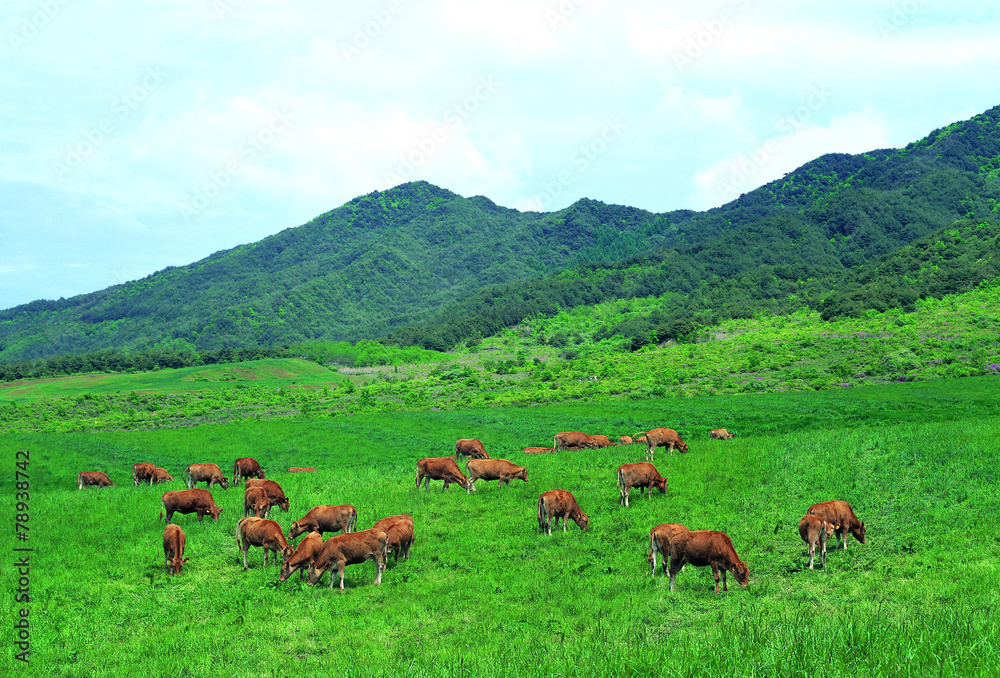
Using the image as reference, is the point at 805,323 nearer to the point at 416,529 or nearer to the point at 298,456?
the point at 298,456

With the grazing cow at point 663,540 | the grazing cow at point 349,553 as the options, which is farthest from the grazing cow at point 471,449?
the grazing cow at point 663,540

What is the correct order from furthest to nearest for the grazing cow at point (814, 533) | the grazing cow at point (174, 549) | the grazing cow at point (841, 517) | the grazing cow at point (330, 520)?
the grazing cow at point (330, 520), the grazing cow at point (174, 549), the grazing cow at point (841, 517), the grazing cow at point (814, 533)

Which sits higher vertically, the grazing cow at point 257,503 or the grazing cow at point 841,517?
the grazing cow at point 257,503

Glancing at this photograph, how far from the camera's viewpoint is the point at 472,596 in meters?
14.5

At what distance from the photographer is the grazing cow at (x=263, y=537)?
17031mm

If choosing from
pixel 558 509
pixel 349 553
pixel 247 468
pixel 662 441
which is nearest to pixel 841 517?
pixel 558 509

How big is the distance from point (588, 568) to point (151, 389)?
360ft

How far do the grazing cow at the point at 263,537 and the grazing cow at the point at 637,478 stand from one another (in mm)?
10477

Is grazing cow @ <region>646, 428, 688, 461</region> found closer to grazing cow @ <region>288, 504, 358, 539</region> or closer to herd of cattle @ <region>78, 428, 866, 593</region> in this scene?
herd of cattle @ <region>78, 428, 866, 593</region>

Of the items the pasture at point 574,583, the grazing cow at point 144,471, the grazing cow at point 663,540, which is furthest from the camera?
the grazing cow at point 144,471

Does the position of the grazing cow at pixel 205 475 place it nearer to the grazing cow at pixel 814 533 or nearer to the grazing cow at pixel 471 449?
the grazing cow at pixel 471 449

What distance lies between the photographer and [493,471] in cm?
2475

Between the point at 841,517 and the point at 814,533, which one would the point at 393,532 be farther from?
the point at 841,517

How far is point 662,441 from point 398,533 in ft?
51.0
